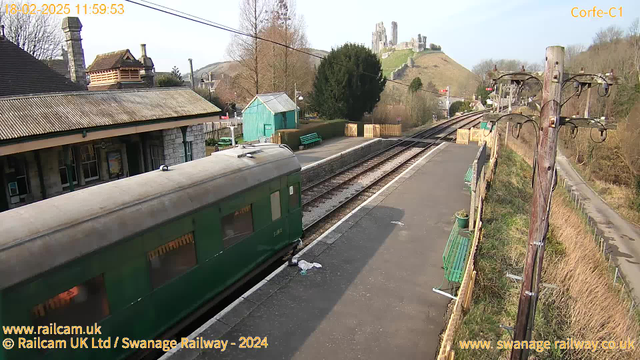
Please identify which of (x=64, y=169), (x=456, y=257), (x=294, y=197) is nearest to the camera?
(x=456, y=257)

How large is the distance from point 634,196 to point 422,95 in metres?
Result: 26.8

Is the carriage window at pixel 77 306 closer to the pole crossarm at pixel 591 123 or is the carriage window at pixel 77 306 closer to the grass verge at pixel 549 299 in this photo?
the grass verge at pixel 549 299

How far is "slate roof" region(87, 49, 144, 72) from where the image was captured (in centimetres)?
2094

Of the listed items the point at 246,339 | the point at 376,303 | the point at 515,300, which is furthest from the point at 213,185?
the point at 515,300

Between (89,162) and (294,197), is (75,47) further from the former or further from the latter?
(294,197)

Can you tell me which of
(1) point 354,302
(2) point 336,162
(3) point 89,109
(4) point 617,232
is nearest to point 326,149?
(2) point 336,162

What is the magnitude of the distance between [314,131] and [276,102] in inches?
128

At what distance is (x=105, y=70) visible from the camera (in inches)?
849

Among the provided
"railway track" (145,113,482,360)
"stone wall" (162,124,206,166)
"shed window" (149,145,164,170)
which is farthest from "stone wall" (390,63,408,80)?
"shed window" (149,145,164,170)

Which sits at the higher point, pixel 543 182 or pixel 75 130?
pixel 75 130

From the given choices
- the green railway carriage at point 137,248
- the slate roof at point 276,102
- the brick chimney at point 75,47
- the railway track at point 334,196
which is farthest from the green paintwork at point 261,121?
the green railway carriage at point 137,248

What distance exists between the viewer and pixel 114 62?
68.9ft

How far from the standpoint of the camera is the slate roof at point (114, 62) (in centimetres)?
2094

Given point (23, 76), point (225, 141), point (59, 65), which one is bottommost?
point (225, 141)
